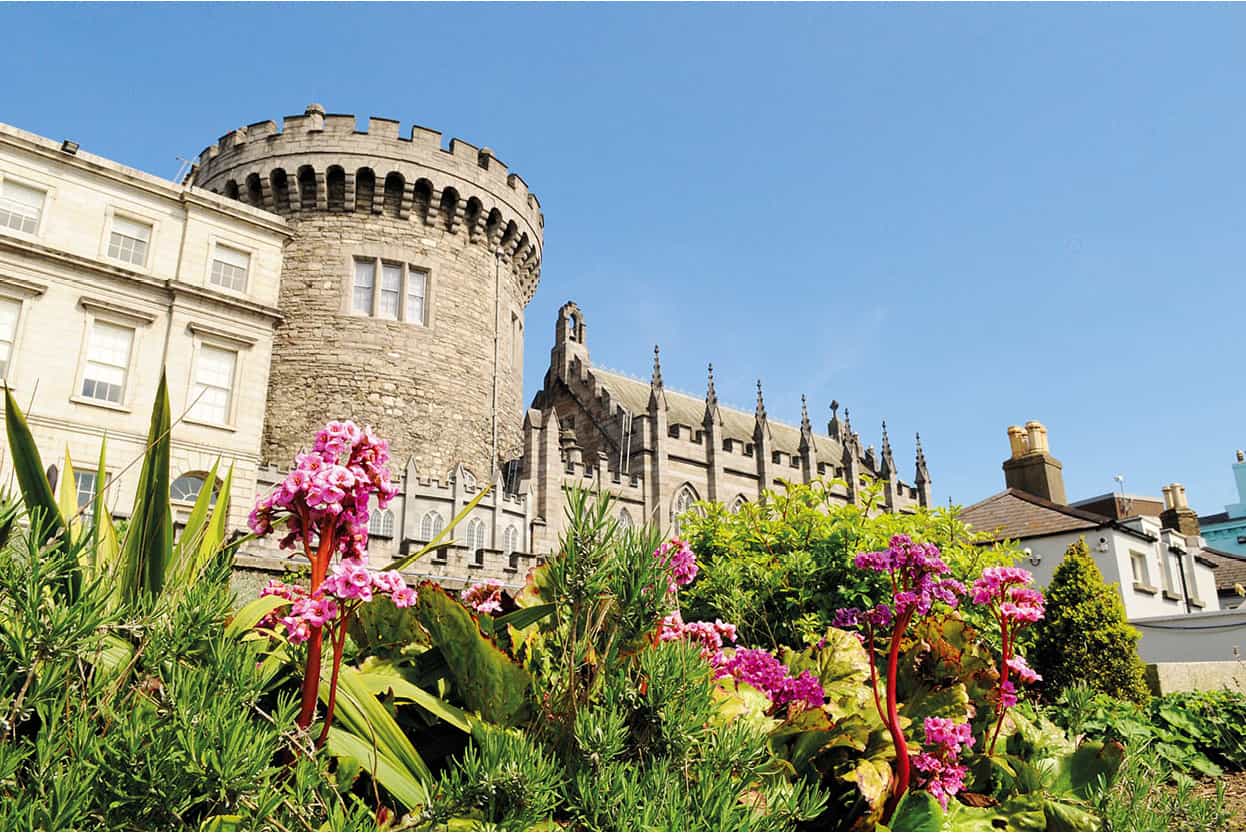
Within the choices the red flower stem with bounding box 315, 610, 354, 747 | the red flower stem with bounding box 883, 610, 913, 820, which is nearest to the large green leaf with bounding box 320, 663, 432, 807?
the red flower stem with bounding box 315, 610, 354, 747

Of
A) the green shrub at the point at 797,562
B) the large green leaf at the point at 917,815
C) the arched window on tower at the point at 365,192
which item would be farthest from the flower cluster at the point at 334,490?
the arched window on tower at the point at 365,192

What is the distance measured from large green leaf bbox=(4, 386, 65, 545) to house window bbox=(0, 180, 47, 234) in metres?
19.3

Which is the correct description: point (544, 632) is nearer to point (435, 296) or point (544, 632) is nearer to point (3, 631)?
point (3, 631)

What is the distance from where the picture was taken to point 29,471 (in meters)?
3.17

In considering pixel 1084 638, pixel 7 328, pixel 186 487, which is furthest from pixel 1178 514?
pixel 7 328

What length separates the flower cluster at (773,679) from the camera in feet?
13.0

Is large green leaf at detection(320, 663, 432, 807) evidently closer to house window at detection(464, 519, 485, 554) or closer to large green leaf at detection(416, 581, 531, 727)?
large green leaf at detection(416, 581, 531, 727)

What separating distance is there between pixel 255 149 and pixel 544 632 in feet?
92.2

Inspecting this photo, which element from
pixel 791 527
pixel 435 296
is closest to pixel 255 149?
pixel 435 296

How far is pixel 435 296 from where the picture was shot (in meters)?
27.6

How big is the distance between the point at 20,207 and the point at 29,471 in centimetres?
1971

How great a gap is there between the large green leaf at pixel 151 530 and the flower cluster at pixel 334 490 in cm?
64

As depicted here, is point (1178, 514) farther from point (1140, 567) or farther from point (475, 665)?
point (475, 665)

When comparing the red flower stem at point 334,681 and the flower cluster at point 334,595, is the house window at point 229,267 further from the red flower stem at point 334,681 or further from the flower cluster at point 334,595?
the red flower stem at point 334,681
